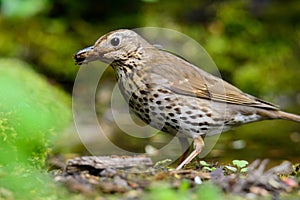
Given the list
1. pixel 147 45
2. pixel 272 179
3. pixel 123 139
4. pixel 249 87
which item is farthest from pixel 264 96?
pixel 272 179

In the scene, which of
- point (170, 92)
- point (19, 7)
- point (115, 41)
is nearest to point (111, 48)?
point (115, 41)

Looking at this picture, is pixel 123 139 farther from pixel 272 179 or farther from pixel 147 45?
pixel 272 179

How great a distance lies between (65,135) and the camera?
23.2ft

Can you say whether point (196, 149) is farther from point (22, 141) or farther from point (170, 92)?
point (22, 141)

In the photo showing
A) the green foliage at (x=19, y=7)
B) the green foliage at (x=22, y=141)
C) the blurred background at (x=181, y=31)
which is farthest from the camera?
the green foliage at (x=19, y=7)

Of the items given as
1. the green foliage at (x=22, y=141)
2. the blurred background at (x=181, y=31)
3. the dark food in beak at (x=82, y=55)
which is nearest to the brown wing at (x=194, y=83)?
the dark food in beak at (x=82, y=55)

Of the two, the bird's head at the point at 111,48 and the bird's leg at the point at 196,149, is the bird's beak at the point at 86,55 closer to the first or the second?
the bird's head at the point at 111,48

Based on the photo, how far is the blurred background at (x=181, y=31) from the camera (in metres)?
7.53

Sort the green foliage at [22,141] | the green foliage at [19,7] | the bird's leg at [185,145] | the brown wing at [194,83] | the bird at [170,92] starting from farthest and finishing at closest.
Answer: the green foliage at [19,7], the bird's leg at [185,145], the brown wing at [194,83], the bird at [170,92], the green foliage at [22,141]

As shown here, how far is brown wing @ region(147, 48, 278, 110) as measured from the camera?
497 centimetres

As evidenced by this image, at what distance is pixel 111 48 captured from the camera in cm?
488

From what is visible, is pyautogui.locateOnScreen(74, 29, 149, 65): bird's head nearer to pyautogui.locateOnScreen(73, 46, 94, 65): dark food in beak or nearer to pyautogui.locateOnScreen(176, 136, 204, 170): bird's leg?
pyautogui.locateOnScreen(73, 46, 94, 65): dark food in beak

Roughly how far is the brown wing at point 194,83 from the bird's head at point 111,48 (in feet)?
0.68

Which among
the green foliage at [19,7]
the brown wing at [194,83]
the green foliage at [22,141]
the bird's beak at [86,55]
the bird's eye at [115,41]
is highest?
the green foliage at [19,7]
